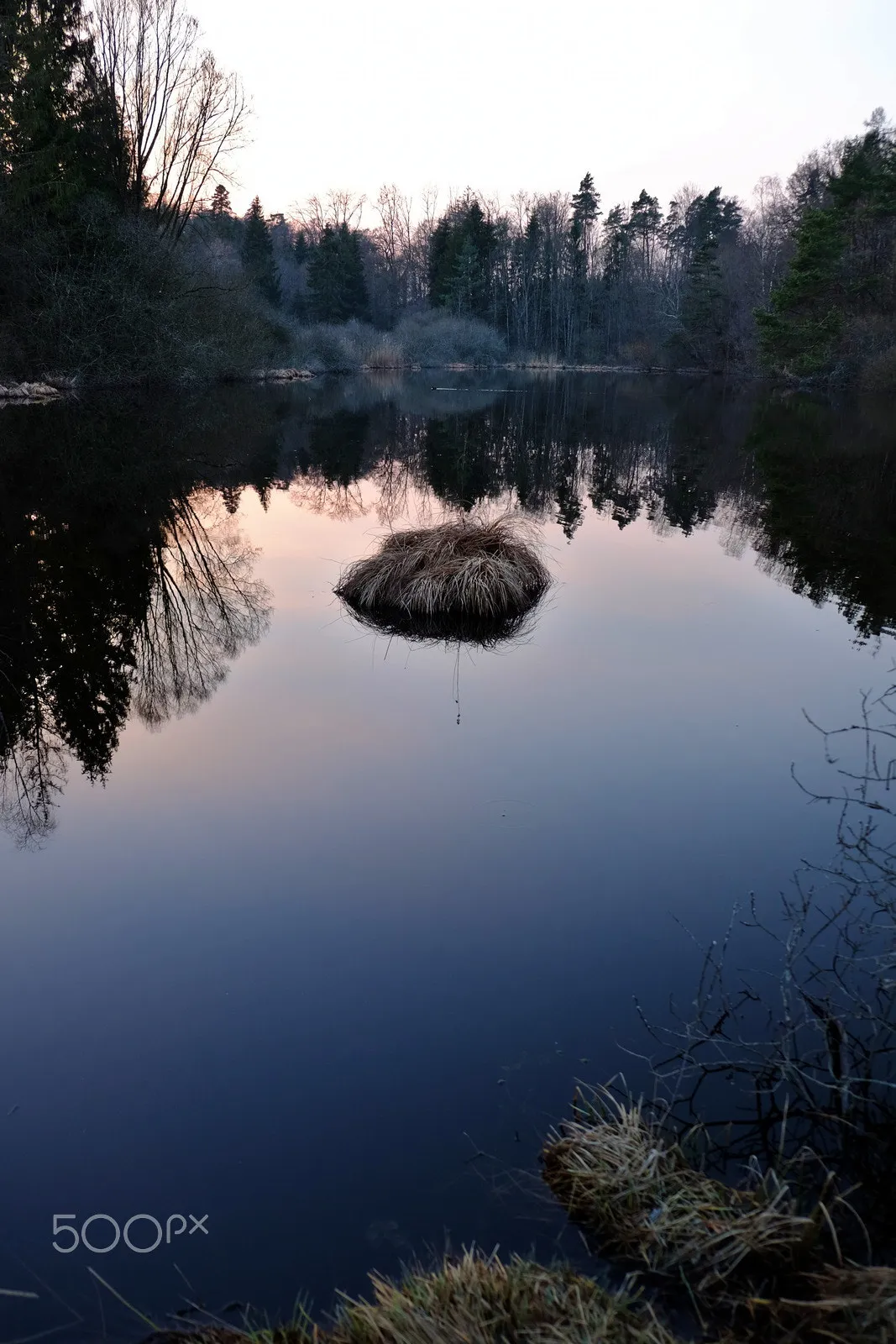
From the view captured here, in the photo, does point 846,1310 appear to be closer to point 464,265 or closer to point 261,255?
point 261,255

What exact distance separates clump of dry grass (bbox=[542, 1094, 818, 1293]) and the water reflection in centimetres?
380

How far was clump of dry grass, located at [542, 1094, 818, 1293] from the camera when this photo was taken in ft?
8.67

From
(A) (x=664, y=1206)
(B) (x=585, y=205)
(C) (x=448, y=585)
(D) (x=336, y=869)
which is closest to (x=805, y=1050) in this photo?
(A) (x=664, y=1206)

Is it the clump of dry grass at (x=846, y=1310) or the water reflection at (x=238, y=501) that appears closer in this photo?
the clump of dry grass at (x=846, y=1310)

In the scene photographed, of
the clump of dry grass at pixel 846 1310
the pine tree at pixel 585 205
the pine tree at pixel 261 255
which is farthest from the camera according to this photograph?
the pine tree at pixel 585 205

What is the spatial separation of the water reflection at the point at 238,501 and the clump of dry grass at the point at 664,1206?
380 centimetres

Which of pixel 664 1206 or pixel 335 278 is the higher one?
pixel 335 278

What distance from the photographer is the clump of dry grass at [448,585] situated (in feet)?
31.9

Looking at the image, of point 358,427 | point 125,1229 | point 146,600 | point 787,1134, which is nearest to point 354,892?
point 125,1229

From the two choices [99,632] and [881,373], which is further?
[881,373]

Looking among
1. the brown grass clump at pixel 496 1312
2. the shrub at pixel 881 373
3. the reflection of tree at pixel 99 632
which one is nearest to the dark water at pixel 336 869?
the reflection of tree at pixel 99 632

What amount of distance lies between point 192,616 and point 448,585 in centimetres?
280

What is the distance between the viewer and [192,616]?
9805 millimetres

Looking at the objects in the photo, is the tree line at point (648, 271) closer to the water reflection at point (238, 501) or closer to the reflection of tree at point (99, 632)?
the water reflection at point (238, 501)
